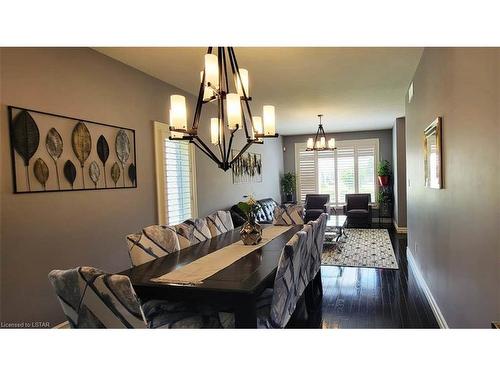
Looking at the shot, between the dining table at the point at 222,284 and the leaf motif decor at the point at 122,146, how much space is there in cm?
140

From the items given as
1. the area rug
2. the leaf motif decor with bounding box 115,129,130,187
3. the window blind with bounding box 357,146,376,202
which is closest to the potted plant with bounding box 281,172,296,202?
the window blind with bounding box 357,146,376,202

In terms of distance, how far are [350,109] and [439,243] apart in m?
4.03

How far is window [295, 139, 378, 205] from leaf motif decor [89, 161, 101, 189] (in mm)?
7522

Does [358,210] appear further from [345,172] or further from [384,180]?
[345,172]

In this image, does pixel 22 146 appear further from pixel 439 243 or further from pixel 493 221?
pixel 439 243

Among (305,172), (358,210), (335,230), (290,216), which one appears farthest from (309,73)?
(305,172)

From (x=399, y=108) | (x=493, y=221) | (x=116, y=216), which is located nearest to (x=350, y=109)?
(x=399, y=108)

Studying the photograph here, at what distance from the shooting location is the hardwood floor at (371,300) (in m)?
2.99

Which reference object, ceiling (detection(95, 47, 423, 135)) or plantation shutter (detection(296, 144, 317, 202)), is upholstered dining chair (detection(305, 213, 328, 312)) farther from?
plantation shutter (detection(296, 144, 317, 202))

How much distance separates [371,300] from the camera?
3.51m

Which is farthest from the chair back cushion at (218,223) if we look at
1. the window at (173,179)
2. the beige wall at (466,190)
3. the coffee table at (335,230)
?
the coffee table at (335,230)

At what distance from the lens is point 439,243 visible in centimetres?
288
